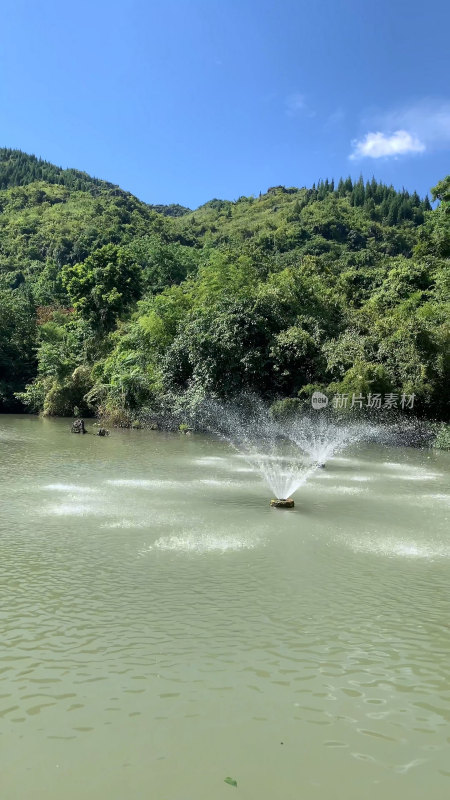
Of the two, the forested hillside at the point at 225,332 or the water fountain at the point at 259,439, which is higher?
the forested hillside at the point at 225,332

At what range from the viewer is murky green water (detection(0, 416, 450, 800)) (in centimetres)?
370

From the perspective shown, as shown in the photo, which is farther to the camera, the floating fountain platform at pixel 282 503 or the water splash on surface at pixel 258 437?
the water splash on surface at pixel 258 437

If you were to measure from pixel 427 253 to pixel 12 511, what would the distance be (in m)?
37.6

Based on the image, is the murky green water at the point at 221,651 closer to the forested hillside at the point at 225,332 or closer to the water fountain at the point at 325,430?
the water fountain at the point at 325,430

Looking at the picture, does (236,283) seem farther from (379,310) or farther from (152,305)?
(379,310)

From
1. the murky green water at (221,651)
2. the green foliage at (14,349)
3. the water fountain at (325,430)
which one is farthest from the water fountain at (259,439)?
the green foliage at (14,349)

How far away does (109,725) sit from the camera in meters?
4.11

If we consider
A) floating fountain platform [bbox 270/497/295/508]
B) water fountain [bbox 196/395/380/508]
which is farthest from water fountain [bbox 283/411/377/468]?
Result: floating fountain platform [bbox 270/497/295/508]

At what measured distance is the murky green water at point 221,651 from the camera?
3.70m

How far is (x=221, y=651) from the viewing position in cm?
532

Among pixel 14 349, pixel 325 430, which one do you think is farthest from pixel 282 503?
pixel 14 349

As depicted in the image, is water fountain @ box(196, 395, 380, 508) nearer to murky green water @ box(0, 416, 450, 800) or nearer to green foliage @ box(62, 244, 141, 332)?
murky green water @ box(0, 416, 450, 800)

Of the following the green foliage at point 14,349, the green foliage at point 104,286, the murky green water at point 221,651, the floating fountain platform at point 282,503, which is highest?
the green foliage at point 104,286

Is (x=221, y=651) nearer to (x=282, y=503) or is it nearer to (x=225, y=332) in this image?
(x=282, y=503)
